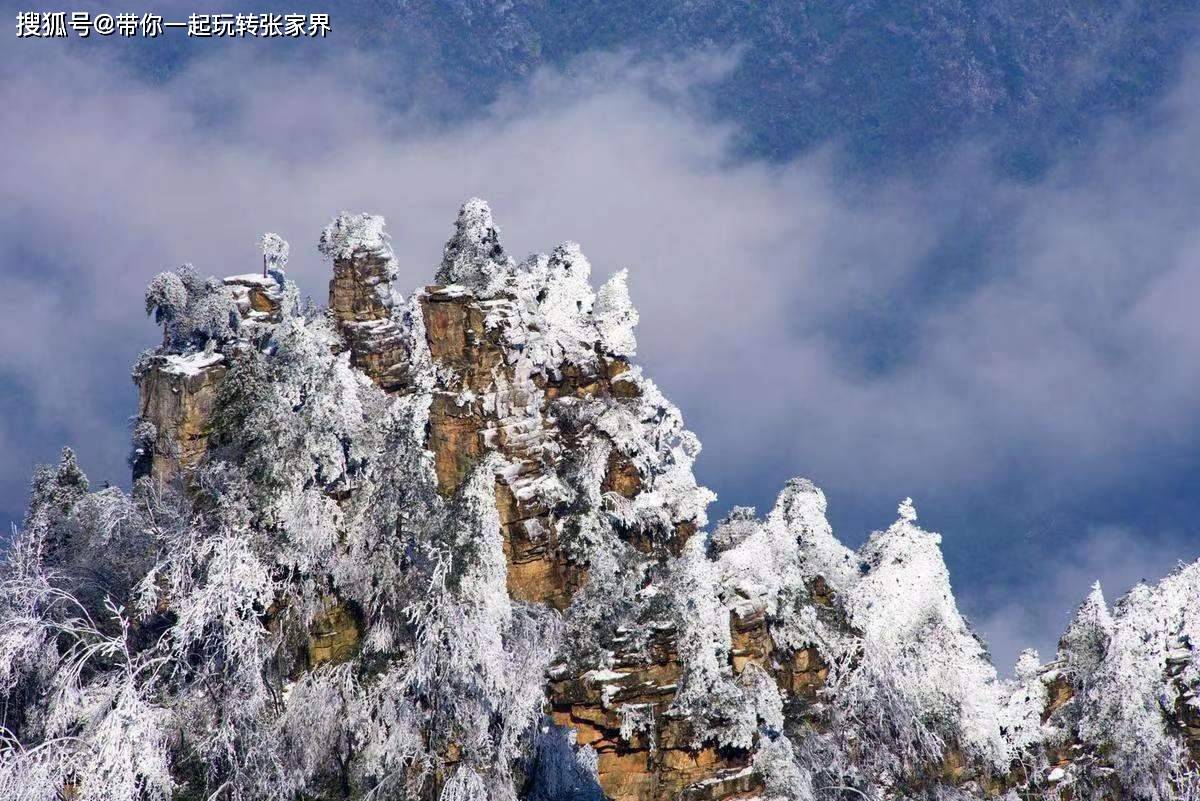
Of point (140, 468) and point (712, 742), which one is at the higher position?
point (140, 468)

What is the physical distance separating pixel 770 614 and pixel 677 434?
26.2ft

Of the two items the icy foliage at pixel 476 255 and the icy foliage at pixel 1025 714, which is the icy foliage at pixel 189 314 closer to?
the icy foliage at pixel 476 255

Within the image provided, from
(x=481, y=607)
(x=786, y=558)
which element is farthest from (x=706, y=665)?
(x=786, y=558)

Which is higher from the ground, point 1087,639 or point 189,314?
point 189,314

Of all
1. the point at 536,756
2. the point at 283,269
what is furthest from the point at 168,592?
the point at 283,269

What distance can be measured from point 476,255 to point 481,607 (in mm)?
16066

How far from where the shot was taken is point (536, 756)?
33.2 meters

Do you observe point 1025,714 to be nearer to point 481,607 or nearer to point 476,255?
point 481,607

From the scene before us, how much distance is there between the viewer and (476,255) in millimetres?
46406

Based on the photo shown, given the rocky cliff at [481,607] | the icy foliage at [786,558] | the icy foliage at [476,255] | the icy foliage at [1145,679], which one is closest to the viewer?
the rocky cliff at [481,607]

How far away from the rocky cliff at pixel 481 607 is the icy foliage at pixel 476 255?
0.18 m

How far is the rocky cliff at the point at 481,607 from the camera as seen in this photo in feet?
107

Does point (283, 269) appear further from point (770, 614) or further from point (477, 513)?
point (770, 614)

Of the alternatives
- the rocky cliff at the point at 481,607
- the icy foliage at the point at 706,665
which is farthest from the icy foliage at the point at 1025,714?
the icy foliage at the point at 706,665
